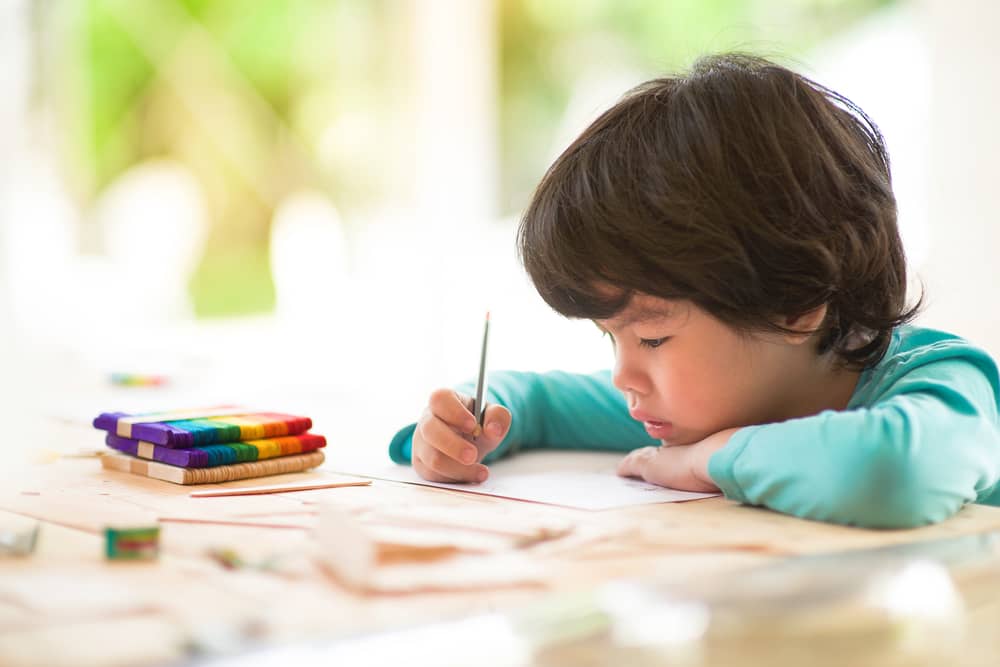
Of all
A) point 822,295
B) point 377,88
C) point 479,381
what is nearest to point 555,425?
point 479,381

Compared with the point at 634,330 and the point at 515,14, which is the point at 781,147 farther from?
the point at 515,14

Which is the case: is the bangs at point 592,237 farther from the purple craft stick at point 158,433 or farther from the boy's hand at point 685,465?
the purple craft stick at point 158,433

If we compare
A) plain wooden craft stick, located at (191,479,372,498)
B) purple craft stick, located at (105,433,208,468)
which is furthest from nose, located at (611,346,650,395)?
purple craft stick, located at (105,433,208,468)

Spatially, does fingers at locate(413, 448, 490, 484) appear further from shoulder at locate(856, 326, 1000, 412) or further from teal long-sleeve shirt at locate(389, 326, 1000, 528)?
shoulder at locate(856, 326, 1000, 412)

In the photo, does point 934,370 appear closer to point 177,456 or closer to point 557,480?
point 557,480

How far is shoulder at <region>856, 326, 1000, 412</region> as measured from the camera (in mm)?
892

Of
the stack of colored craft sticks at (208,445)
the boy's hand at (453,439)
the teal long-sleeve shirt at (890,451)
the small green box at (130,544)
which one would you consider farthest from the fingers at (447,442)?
the small green box at (130,544)

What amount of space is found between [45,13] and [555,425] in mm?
1944

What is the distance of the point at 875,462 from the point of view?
29.0 inches

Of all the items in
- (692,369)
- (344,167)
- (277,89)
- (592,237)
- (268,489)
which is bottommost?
(268,489)

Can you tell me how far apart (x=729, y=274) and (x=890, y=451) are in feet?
0.76

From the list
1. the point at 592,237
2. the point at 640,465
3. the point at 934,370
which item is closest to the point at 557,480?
the point at 640,465

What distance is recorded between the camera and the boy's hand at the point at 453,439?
3.13 feet

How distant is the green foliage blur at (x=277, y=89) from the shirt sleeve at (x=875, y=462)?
181cm
